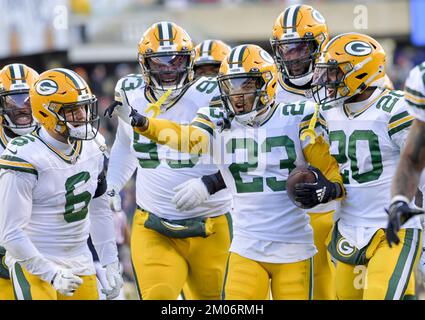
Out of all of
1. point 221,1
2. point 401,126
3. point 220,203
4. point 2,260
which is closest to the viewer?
point 401,126

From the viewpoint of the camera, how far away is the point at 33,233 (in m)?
5.69

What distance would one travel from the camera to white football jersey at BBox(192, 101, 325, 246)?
5.73 m

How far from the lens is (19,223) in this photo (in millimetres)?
5465

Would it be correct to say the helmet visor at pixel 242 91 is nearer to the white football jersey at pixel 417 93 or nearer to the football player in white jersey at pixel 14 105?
the white football jersey at pixel 417 93

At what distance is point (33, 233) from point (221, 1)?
15.2m

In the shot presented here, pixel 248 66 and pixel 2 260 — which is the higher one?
pixel 248 66

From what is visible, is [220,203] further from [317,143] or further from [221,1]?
[221,1]

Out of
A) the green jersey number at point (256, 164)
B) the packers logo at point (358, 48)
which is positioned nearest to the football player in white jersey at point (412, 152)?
the green jersey number at point (256, 164)

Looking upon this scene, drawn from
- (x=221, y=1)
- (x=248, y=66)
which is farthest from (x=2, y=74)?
(x=221, y=1)

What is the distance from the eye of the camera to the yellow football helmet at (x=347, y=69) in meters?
5.86

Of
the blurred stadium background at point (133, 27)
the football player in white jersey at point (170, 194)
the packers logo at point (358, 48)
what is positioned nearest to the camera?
the packers logo at point (358, 48)

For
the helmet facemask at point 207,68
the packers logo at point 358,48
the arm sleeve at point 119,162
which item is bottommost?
the arm sleeve at point 119,162

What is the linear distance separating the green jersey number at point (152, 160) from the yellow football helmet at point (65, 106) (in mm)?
705

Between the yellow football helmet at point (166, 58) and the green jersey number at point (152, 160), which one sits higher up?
the yellow football helmet at point (166, 58)
